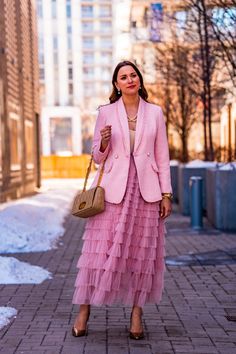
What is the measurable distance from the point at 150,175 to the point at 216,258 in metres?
3.90

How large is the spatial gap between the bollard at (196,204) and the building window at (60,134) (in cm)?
5374

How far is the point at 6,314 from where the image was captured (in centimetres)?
523

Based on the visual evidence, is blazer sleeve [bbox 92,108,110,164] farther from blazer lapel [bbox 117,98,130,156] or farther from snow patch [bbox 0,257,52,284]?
snow patch [bbox 0,257,52,284]

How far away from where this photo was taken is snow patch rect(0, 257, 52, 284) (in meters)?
6.52

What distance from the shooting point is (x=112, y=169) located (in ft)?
14.6

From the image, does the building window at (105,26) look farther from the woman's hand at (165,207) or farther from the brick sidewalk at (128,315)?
the woman's hand at (165,207)

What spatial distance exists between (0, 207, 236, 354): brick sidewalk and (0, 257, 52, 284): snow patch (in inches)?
5.6

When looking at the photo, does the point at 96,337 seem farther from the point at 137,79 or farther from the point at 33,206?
the point at 33,206

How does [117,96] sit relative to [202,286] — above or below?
above

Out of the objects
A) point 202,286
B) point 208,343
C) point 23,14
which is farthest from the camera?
point 23,14

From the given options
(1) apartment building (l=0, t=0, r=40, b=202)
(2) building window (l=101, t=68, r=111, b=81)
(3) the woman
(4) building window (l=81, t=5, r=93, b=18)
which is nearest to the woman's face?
(3) the woman

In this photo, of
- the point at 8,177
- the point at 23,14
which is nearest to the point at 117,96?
the point at 8,177

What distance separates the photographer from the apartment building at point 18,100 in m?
15.2

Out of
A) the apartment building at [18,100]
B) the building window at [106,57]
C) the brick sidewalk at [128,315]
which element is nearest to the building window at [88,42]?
the building window at [106,57]
